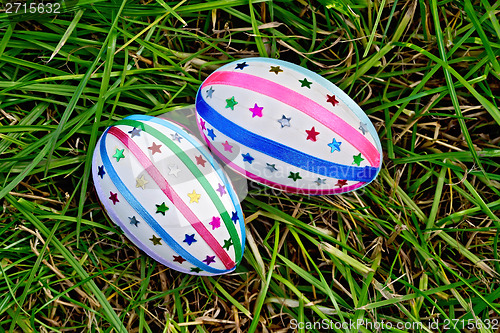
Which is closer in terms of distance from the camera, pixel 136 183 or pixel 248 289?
pixel 136 183

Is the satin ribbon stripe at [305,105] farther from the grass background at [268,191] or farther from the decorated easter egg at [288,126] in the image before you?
the grass background at [268,191]

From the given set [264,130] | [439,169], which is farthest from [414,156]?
[264,130]

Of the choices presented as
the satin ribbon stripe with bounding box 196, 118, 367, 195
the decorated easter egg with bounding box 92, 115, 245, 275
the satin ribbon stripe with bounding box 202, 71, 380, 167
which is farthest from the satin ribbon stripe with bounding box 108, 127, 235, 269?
the satin ribbon stripe with bounding box 202, 71, 380, 167

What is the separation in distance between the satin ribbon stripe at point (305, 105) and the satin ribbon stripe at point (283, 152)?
80 millimetres

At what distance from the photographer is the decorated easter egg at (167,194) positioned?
1.42m

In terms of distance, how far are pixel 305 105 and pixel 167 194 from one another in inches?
21.4

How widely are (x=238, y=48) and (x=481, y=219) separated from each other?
1210 millimetres

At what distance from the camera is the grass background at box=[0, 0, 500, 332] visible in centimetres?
163

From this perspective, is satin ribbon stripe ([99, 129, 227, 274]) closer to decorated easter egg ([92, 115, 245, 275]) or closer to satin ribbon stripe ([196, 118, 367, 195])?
decorated easter egg ([92, 115, 245, 275])

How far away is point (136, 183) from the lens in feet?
4.66

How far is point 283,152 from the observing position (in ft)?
4.59

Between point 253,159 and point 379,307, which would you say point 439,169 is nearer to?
point 379,307

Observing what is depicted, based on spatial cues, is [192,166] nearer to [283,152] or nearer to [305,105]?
[283,152]

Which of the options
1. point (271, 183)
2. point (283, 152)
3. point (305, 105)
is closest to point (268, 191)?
point (271, 183)
